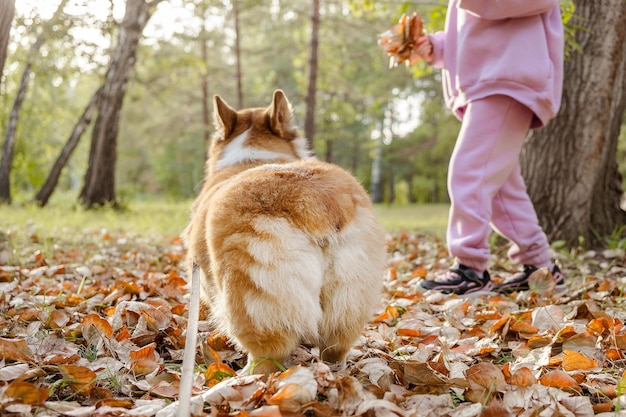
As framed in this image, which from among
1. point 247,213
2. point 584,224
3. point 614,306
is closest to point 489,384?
point 247,213

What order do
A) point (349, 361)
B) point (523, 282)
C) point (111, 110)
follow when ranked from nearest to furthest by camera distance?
point (349, 361) < point (523, 282) < point (111, 110)

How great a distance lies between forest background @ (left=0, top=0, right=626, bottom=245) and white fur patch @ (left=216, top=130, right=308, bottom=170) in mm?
536

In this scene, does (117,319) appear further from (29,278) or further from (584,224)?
(584,224)

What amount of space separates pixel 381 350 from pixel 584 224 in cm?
291

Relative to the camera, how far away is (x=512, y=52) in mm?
2926

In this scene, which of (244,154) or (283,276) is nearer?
(283,276)

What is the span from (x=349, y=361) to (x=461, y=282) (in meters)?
1.40

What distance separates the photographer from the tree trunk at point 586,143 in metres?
4.11

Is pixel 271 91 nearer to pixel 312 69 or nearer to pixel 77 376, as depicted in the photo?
pixel 312 69

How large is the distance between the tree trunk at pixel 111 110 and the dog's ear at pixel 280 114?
7.41 meters

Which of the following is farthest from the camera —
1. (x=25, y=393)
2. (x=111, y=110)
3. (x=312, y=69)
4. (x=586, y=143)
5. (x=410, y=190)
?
(x=410, y=190)

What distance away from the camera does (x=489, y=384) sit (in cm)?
172

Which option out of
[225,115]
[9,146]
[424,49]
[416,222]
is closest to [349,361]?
[225,115]

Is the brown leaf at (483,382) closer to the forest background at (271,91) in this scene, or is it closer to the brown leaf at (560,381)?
the brown leaf at (560,381)
